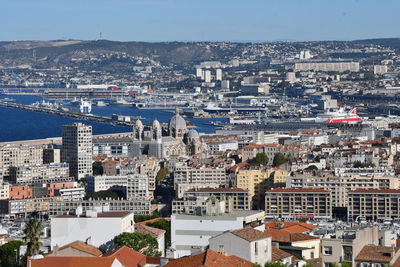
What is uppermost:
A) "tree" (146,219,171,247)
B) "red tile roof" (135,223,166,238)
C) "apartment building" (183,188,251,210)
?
"red tile roof" (135,223,166,238)

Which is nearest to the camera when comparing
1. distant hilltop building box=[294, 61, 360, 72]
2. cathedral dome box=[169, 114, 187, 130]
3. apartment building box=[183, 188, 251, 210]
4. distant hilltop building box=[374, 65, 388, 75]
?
apartment building box=[183, 188, 251, 210]

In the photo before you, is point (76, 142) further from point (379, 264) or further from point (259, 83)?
point (259, 83)

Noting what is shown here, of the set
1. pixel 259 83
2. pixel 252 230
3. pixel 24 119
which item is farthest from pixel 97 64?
pixel 252 230

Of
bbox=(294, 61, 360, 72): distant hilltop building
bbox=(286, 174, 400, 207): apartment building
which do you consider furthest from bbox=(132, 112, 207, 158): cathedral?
bbox=(294, 61, 360, 72): distant hilltop building

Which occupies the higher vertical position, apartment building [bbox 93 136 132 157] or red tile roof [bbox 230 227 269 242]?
red tile roof [bbox 230 227 269 242]

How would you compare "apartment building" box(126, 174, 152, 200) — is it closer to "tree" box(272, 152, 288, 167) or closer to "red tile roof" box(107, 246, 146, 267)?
"tree" box(272, 152, 288, 167)

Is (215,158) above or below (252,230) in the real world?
below

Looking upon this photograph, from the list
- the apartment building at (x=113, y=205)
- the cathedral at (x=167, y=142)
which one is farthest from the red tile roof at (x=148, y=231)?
the cathedral at (x=167, y=142)
